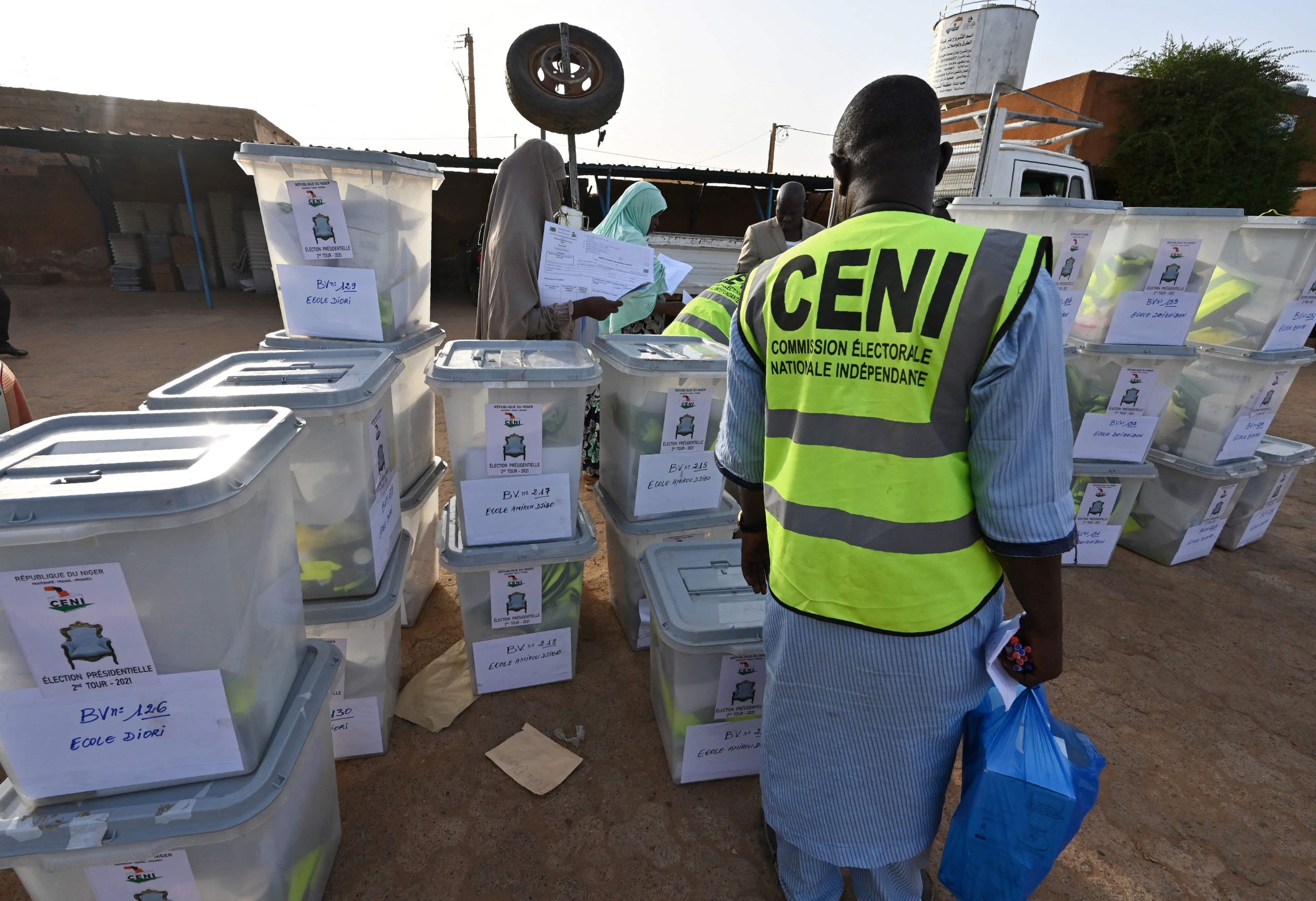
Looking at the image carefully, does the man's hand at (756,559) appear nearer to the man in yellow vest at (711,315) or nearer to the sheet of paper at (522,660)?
the sheet of paper at (522,660)

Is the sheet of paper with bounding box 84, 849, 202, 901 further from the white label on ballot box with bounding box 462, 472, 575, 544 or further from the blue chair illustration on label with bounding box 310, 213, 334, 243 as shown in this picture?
the blue chair illustration on label with bounding box 310, 213, 334, 243

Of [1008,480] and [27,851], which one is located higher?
[1008,480]

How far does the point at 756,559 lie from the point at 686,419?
85 centimetres

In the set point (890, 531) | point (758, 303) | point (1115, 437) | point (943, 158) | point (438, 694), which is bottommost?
point (438, 694)

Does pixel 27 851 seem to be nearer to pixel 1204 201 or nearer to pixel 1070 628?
pixel 1070 628

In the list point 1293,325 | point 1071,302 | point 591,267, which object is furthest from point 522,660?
point 1293,325

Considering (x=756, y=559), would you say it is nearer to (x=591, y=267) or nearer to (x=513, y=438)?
(x=513, y=438)

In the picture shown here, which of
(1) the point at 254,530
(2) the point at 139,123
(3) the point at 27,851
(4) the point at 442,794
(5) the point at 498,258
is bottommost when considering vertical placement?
(4) the point at 442,794

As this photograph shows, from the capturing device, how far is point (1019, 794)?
3.77 ft

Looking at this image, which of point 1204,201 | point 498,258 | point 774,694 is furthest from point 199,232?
point 1204,201

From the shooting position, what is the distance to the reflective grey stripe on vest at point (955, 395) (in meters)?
0.94

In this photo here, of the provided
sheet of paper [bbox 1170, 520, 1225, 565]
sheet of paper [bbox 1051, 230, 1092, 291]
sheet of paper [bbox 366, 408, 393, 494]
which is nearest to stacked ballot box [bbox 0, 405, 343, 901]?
sheet of paper [bbox 366, 408, 393, 494]

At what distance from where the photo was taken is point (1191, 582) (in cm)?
341

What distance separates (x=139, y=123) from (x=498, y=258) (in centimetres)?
1752
